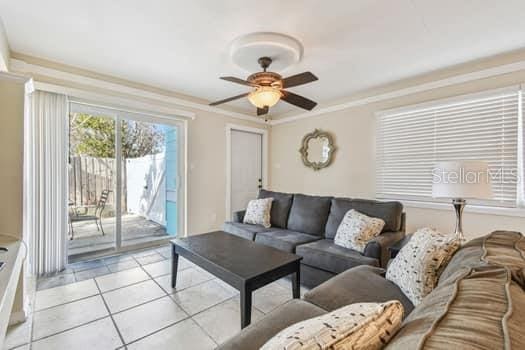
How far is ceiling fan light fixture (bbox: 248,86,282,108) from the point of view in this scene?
2.42 m

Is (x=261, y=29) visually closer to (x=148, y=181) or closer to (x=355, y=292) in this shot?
(x=355, y=292)

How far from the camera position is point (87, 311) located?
2162 millimetres

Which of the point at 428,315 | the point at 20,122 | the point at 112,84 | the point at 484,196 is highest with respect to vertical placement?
the point at 112,84

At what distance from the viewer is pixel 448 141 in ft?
10.3

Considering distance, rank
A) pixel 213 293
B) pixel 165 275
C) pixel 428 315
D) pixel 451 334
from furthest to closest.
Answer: pixel 165 275
pixel 213 293
pixel 428 315
pixel 451 334

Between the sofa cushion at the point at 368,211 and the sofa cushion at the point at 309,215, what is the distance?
97 mm

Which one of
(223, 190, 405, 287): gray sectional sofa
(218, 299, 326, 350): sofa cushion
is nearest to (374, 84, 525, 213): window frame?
(223, 190, 405, 287): gray sectional sofa

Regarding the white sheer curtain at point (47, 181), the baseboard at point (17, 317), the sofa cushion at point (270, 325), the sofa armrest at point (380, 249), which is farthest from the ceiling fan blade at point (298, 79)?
the baseboard at point (17, 317)

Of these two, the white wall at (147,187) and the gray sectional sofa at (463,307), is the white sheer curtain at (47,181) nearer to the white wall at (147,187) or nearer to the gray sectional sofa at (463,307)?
the white wall at (147,187)

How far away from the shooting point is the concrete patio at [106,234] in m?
3.46

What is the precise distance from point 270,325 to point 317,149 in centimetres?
369

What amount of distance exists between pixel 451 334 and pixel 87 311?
2.65m

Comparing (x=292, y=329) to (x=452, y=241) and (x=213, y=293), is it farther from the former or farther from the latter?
(x=213, y=293)

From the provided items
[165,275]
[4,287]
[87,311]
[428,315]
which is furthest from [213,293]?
[428,315]
